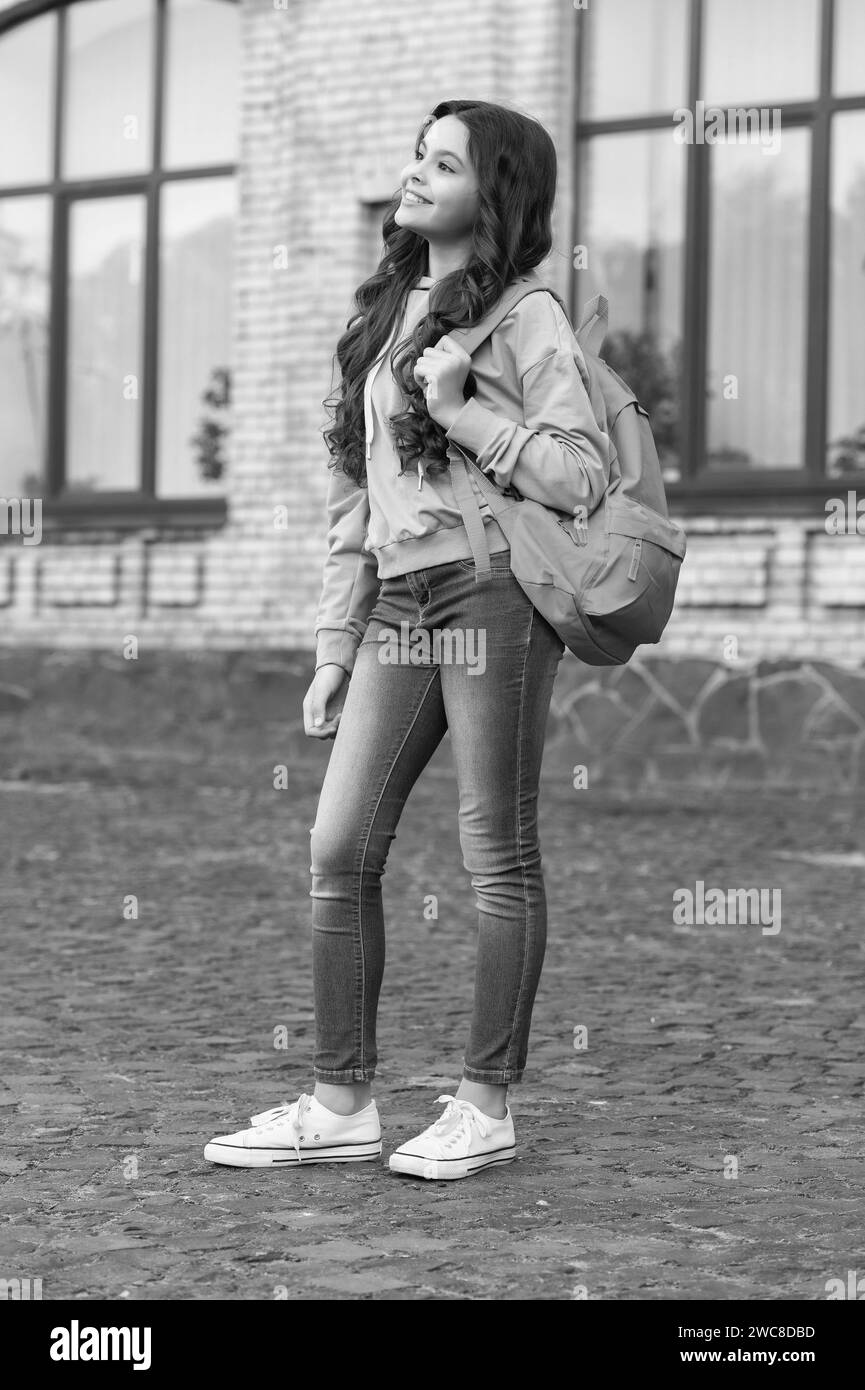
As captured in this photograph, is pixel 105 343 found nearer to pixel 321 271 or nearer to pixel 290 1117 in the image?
pixel 321 271

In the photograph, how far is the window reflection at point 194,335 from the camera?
49.2ft

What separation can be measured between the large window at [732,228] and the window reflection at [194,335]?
3.02 metres

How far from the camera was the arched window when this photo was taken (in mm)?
15047

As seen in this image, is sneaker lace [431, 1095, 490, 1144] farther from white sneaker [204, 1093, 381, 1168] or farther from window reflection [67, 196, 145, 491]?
window reflection [67, 196, 145, 491]

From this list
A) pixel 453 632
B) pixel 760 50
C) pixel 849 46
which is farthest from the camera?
pixel 760 50

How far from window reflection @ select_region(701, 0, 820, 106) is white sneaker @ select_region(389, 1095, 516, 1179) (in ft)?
31.4

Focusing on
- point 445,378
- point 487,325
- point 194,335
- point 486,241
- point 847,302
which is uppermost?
point 194,335

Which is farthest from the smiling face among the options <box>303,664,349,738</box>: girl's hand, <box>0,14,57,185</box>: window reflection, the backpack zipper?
<box>0,14,57,185</box>: window reflection

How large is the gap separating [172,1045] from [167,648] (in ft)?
30.3

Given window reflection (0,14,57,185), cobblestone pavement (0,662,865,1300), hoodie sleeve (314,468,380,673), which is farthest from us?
window reflection (0,14,57,185)

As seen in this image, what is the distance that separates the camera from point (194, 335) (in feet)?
49.9

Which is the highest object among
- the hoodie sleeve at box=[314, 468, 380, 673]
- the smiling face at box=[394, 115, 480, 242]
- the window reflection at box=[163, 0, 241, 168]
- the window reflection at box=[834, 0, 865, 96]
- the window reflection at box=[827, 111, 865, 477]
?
the window reflection at box=[163, 0, 241, 168]

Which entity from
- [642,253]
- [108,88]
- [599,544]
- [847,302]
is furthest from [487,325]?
[108,88]

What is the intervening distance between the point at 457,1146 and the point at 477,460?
50.5 inches
